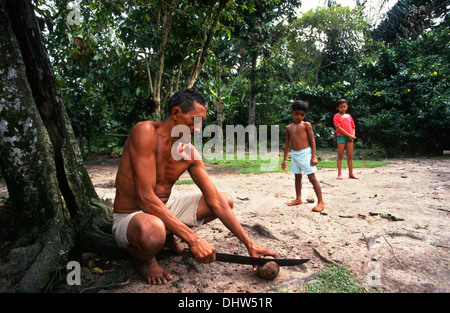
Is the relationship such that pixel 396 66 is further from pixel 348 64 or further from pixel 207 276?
pixel 207 276

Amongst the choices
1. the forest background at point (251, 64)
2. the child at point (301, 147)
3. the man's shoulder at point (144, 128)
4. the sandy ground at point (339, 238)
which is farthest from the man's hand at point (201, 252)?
the forest background at point (251, 64)

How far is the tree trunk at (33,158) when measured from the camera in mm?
2064

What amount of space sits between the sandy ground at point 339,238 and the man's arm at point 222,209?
21 centimetres

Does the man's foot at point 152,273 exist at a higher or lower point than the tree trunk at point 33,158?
lower

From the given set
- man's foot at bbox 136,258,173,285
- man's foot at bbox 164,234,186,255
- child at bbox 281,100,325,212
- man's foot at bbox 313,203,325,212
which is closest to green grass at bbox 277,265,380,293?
man's foot at bbox 136,258,173,285

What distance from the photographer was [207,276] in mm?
2031

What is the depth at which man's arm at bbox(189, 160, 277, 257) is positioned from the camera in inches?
79.4

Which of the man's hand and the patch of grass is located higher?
the man's hand

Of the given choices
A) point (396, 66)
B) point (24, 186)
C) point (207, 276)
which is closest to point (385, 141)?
point (396, 66)

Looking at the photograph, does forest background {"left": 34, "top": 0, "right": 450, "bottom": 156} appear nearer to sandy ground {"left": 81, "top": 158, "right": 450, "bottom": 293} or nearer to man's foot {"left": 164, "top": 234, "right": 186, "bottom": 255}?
sandy ground {"left": 81, "top": 158, "right": 450, "bottom": 293}

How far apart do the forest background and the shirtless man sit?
101 inches

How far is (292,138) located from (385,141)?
5870 mm

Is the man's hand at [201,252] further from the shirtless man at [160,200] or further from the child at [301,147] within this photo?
the child at [301,147]

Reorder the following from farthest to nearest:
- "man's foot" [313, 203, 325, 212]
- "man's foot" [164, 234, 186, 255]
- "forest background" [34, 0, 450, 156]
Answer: "forest background" [34, 0, 450, 156], "man's foot" [313, 203, 325, 212], "man's foot" [164, 234, 186, 255]
